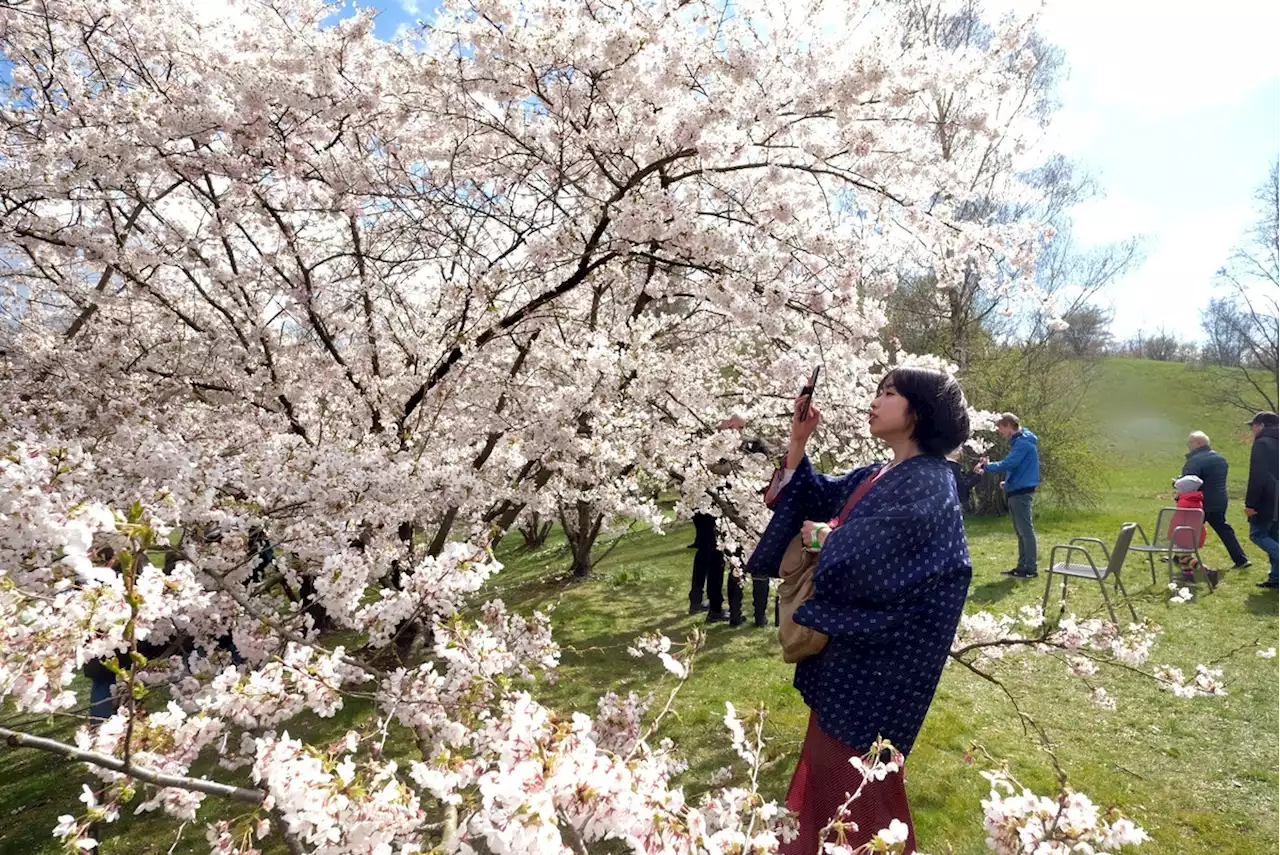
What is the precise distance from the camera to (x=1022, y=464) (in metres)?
6.98

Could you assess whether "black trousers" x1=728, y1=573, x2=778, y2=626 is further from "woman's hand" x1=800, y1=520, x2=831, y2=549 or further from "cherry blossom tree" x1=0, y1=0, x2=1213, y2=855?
"woman's hand" x1=800, y1=520, x2=831, y2=549

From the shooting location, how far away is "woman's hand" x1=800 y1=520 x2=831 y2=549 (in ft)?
7.13

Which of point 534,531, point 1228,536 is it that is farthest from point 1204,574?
point 534,531

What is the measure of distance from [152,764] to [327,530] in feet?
4.87

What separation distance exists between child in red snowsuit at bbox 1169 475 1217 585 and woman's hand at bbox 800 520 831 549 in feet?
18.0

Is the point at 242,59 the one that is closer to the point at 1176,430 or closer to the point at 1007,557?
the point at 1007,557

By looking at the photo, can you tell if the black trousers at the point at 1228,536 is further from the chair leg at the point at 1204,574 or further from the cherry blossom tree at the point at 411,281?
the cherry blossom tree at the point at 411,281

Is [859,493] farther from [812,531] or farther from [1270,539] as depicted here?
[1270,539]

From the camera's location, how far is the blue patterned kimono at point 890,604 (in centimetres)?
188

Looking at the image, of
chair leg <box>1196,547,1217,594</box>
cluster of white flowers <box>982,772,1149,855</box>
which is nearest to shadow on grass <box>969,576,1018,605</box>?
chair leg <box>1196,547,1217,594</box>

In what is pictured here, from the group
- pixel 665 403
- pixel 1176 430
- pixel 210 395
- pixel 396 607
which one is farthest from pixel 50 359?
pixel 1176 430

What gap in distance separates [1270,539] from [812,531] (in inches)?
263

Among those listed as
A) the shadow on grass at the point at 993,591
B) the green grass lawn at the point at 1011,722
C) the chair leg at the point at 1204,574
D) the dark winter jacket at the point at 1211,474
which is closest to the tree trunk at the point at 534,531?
the green grass lawn at the point at 1011,722

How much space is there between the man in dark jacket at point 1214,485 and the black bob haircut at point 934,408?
6436 mm
